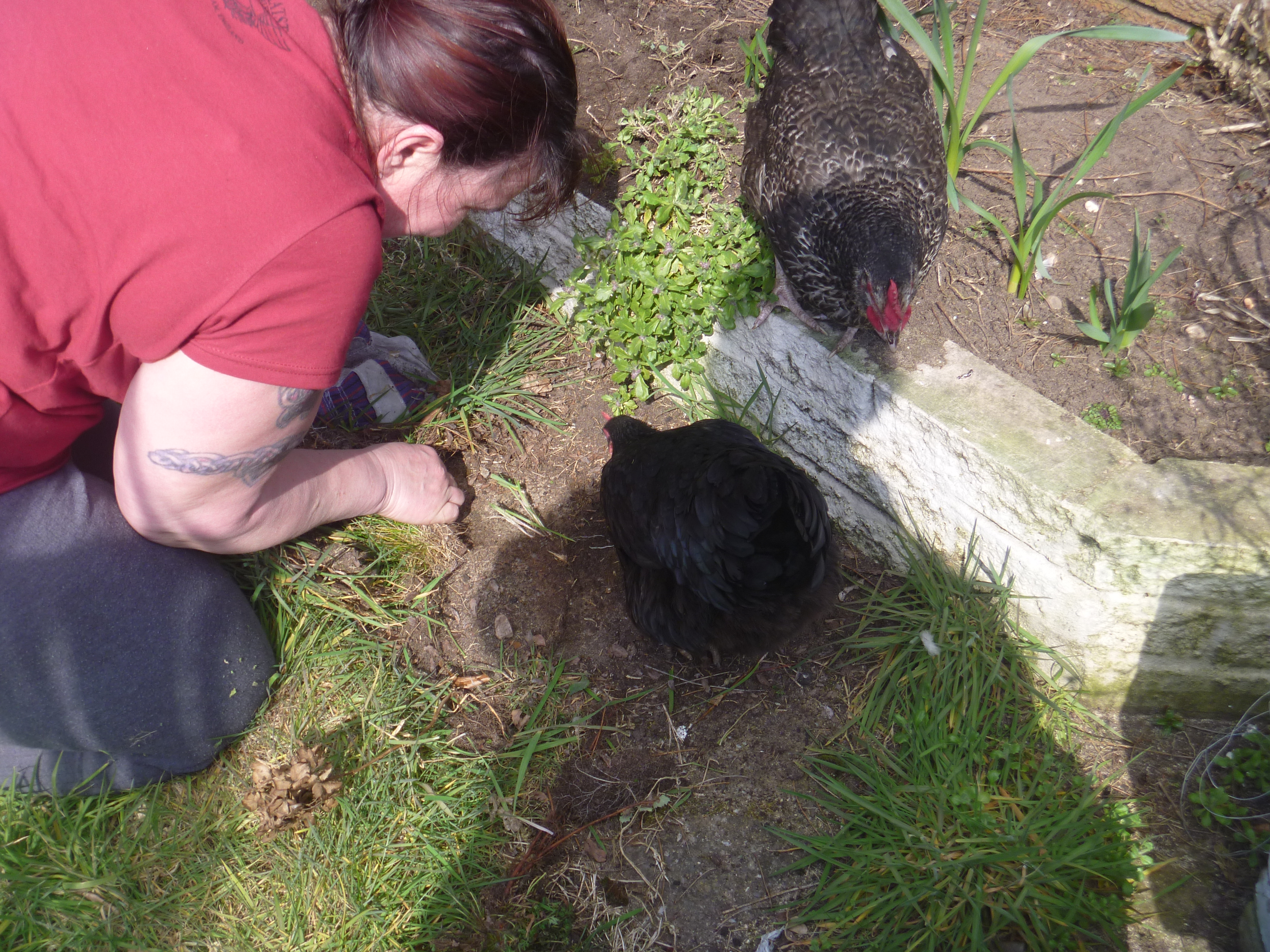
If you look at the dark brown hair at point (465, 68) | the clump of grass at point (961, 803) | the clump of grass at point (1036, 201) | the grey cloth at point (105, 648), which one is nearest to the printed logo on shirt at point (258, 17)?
the dark brown hair at point (465, 68)

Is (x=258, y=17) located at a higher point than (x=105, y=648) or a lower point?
higher

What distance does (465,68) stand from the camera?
54.5 inches

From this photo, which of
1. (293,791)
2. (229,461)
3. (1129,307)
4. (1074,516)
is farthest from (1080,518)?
(293,791)

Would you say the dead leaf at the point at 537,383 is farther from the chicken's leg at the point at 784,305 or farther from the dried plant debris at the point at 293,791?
the dried plant debris at the point at 293,791

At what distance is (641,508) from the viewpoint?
2.21 metres

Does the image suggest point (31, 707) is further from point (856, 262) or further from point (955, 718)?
point (856, 262)

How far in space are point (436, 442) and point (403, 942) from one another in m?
1.71

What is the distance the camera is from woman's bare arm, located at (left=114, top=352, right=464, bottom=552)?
1478mm

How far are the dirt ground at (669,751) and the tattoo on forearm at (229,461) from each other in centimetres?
92

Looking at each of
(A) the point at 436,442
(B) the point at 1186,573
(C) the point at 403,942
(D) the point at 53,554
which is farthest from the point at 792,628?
(D) the point at 53,554

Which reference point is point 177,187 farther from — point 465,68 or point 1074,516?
point 1074,516

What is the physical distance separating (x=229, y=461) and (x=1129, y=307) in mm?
2483

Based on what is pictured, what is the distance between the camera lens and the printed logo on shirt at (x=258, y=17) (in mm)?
1414

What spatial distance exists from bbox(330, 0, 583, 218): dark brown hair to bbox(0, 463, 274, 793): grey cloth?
130 cm
